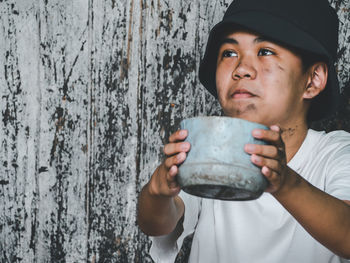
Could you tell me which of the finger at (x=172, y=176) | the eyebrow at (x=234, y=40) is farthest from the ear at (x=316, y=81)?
the finger at (x=172, y=176)

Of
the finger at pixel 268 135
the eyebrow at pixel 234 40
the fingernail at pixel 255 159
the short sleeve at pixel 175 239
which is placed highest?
the eyebrow at pixel 234 40

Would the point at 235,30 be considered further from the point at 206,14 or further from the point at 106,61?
the point at 106,61

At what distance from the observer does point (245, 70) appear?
1.27 m

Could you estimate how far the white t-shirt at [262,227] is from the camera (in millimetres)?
1261

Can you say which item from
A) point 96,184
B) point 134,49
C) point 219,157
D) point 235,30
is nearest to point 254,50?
point 235,30

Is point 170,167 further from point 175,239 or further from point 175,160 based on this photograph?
point 175,239

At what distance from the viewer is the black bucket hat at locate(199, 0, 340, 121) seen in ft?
4.05

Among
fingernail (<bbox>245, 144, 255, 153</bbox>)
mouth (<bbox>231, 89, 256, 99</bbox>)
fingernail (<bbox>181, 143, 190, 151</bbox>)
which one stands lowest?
fingernail (<bbox>181, 143, 190, 151</bbox>)

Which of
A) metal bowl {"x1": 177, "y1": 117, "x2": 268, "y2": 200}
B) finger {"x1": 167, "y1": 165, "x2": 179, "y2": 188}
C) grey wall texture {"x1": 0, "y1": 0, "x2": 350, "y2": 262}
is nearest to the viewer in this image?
metal bowl {"x1": 177, "y1": 117, "x2": 268, "y2": 200}

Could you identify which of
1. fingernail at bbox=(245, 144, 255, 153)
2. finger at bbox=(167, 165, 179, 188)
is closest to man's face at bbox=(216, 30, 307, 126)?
finger at bbox=(167, 165, 179, 188)

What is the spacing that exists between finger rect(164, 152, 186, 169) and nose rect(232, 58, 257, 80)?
476mm

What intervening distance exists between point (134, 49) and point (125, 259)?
783mm

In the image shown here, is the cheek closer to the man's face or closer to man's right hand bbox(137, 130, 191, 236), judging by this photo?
the man's face

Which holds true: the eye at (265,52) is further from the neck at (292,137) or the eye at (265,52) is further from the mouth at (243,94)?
the neck at (292,137)
